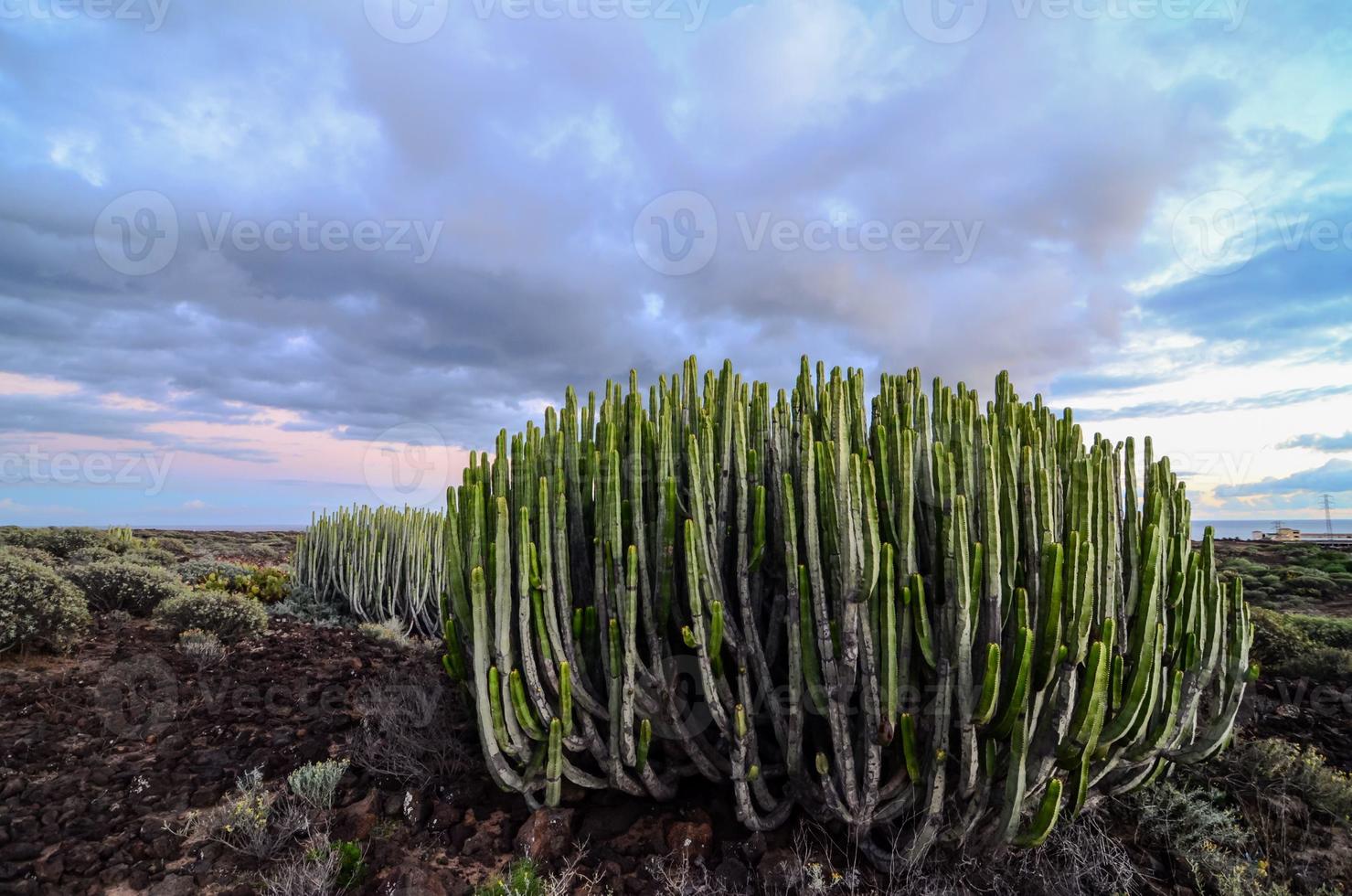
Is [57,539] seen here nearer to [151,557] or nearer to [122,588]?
[151,557]

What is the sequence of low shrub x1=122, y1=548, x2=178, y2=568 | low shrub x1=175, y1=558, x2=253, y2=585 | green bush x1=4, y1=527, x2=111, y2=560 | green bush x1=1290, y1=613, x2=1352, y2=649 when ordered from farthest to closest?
green bush x1=4, y1=527, x2=111, y2=560, low shrub x1=122, y1=548, x2=178, y2=568, low shrub x1=175, y1=558, x2=253, y2=585, green bush x1=1290, y1=613, x2=1352, y2=649

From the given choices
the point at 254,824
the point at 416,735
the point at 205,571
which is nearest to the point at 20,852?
the point at 254,824

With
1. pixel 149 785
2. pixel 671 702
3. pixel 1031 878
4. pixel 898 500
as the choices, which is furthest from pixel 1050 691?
pixel 149 785

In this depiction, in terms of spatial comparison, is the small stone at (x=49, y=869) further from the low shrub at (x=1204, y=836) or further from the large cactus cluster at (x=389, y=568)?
the large cactus cluster at (x=389, y=568)

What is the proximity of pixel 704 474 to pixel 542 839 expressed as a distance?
1900 millimetres

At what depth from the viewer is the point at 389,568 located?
35.2ft

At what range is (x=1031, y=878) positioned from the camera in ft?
10.8

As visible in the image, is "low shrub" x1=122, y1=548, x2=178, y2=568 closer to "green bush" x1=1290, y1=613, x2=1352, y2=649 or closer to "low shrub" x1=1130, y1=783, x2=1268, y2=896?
"low shrub" x1=1130, y1=783, x2=1268, y2=896

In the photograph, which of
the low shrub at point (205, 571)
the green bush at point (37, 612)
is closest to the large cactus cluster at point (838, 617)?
the green bush at point (37, 612)

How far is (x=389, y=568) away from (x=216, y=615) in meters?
2.80

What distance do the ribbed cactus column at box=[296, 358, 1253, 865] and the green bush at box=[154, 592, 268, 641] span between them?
18.1ft

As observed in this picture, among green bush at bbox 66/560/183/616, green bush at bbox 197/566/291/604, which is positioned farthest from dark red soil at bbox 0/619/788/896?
green bush at bbox 197/566/291/604

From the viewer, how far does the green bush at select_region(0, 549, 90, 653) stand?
716cm

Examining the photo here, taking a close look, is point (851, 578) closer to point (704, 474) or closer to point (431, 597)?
point (704, 474)
